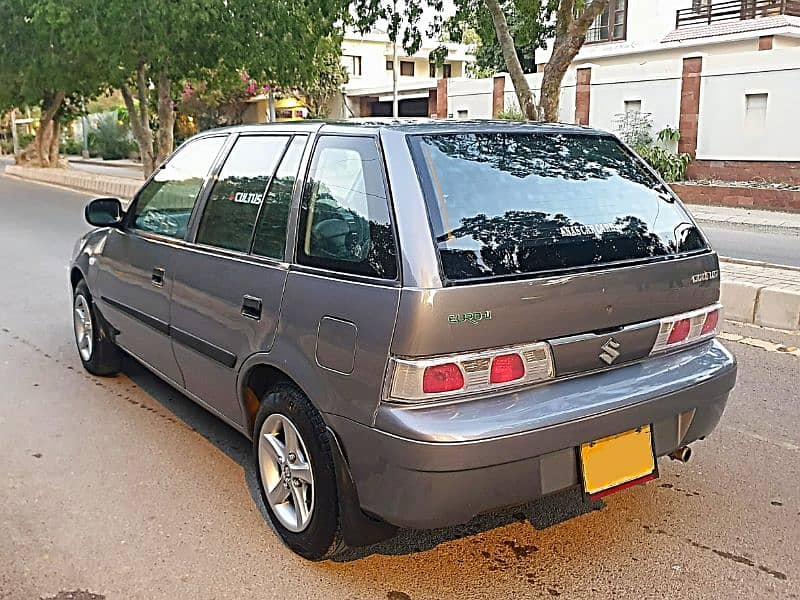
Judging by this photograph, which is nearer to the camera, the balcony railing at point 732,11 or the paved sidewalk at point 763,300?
the paved sidewalk at point 763,300

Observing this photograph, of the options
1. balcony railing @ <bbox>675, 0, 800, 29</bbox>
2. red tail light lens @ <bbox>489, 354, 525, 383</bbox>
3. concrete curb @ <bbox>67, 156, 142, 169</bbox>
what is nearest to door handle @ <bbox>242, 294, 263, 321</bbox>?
red tail light lens @ <bbox>489, 354, 525, 383</bbox>

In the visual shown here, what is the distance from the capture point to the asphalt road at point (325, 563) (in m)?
3.10

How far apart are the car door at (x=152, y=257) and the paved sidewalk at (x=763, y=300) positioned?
4.70 meters

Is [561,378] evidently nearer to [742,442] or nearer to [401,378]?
[401,378]

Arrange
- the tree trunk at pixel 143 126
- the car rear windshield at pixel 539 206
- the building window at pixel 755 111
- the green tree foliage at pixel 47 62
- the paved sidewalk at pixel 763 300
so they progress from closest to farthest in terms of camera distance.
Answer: the car rear windshield at pixel 539 206
the paved sidewalk at pixel 763 300
the green tree foliage at pixel 47 62
the building window at pixel 755 111
the tree trunk at pixel 143 126

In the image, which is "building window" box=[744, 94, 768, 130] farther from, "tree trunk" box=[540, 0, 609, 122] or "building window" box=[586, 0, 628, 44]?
"tree trunk" box=[540, 0, 609, 122]

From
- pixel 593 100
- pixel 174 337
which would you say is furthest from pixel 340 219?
pixel 593 100

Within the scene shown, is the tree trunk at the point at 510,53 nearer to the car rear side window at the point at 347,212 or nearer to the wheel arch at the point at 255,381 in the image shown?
the car rear side window at the point at 347,212

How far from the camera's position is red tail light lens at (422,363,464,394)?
278 centimetres

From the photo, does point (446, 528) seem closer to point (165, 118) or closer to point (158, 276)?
point (158, 276)

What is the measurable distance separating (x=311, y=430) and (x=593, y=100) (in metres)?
21.9

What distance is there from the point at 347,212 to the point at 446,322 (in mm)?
685

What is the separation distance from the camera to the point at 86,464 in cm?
427

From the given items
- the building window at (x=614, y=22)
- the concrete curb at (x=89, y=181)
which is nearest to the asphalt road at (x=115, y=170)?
the concrete curb at (x=89, y=181)
